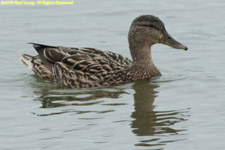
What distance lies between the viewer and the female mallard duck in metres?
13.5

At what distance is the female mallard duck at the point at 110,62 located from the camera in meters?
13.5

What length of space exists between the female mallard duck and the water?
0.82 feet

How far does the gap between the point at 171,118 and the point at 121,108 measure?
113cm

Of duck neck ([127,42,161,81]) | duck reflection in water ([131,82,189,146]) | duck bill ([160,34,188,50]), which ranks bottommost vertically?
duck reflection in water ([131,82,189,146])

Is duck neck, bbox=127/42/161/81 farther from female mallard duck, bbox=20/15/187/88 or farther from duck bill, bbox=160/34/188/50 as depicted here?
duck bill, bbox=160/34/188/50

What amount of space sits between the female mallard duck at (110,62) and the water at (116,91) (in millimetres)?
249

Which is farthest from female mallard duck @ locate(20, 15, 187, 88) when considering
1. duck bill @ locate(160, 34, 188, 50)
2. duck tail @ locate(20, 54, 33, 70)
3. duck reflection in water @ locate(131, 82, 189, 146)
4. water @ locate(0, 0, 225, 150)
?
duck reflection in water @ locate(131, 82, 189, 146)

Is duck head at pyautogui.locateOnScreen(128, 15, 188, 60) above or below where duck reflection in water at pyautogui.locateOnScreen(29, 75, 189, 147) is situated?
above

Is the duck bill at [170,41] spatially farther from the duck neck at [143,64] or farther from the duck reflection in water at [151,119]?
the duck reflection in water at [151,119]

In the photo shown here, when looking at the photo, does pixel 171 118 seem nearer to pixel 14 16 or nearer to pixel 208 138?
pixel 208 138

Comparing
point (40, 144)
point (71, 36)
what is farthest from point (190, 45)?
point (40, 144)

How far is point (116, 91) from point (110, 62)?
0.85 m

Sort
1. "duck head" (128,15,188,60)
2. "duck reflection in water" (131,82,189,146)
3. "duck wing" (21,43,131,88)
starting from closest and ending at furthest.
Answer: "duck reflection in water" (131,82,189,146), "duck wing" (21,43,131,88), "duck head" (128,15,188,60)

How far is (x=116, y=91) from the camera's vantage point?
Result: 1309 cm
